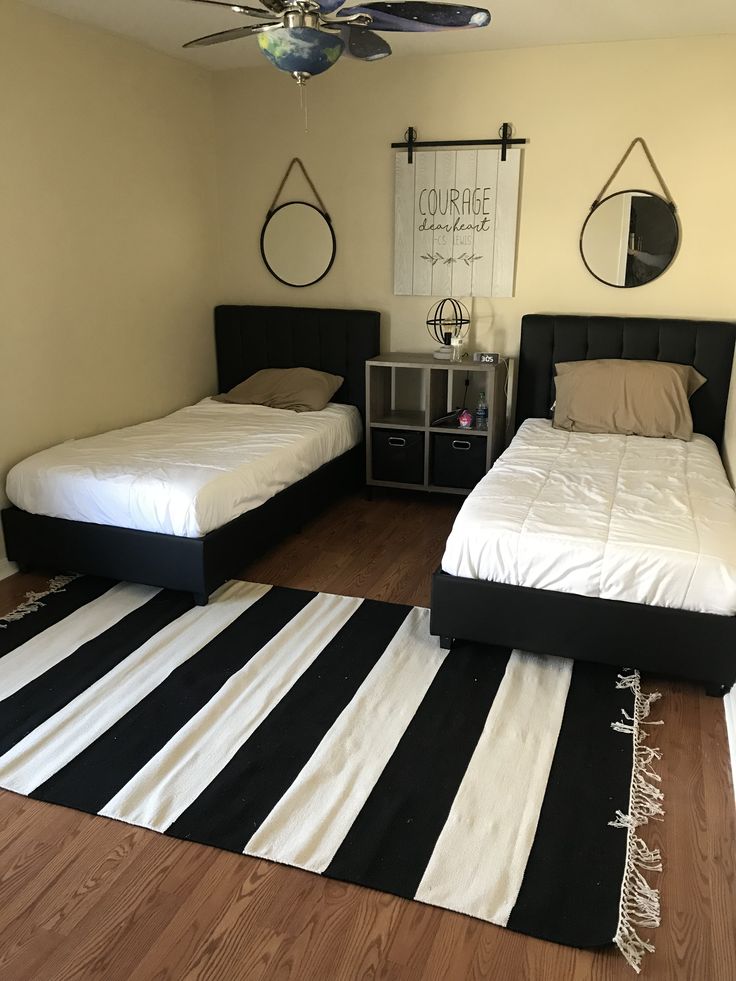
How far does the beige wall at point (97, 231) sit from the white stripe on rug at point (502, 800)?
245 cm

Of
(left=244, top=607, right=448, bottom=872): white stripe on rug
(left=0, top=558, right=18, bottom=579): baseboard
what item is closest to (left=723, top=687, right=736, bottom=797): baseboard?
(left=244, top=607, right=448, bottom=872): white stripe on rug

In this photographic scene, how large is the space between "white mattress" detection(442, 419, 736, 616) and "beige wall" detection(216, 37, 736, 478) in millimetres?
927

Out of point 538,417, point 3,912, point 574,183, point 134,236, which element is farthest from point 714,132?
point 3,912

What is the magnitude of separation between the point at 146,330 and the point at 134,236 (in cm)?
50

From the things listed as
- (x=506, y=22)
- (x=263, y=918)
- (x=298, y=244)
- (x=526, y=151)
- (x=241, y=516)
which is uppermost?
(x=506, y=22)

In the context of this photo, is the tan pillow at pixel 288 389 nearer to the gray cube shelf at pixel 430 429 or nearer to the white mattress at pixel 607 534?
the gray cube shelf at pixel 430 429

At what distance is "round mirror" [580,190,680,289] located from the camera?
414 cm

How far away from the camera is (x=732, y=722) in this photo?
2.42 metres

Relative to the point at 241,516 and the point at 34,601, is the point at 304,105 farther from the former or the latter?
the point at 34,601

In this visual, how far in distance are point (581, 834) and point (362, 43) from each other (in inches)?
91.7

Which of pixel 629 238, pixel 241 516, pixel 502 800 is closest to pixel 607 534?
pixel 502 800

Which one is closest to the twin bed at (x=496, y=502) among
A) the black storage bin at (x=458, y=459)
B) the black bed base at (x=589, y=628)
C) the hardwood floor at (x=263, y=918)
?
the black bed base at (x=589, y=628)

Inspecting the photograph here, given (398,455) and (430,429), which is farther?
(398,455)

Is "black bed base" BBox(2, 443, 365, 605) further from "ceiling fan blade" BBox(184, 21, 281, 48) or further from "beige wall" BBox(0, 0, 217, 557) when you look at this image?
"ceiling fan blade" BBox(184, 21, 281, 48)
